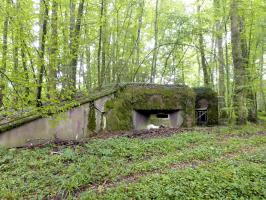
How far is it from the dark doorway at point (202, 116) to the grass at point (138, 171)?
3641mm

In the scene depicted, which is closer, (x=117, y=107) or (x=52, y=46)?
(x=52, y=46)

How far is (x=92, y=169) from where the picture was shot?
3801 mm

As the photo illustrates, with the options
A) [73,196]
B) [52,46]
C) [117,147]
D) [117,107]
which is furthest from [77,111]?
[73,196]

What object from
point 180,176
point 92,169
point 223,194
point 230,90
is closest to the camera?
point 223,194

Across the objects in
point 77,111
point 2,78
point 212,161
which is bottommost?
point 212,161

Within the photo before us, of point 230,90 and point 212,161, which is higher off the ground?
point 230,90

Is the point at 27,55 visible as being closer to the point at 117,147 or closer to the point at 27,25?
the point at 27,25

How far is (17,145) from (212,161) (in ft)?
15.6

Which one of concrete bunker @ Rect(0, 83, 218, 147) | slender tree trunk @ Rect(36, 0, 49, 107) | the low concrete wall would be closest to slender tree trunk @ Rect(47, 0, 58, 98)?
slender tree trunk @ Rect(36, 0, 49, 107)

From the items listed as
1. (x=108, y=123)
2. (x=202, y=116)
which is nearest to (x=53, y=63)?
(x=108, y=123)

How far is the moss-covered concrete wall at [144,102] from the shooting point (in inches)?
285

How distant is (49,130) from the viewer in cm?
581

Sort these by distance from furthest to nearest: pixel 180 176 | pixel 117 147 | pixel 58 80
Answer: pixel 117 147, pixel 58 80, pixel 180 176

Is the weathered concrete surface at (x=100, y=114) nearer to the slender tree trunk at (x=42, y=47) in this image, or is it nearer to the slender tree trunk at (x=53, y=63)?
the slender tree trunk at (x=53, y=63)
